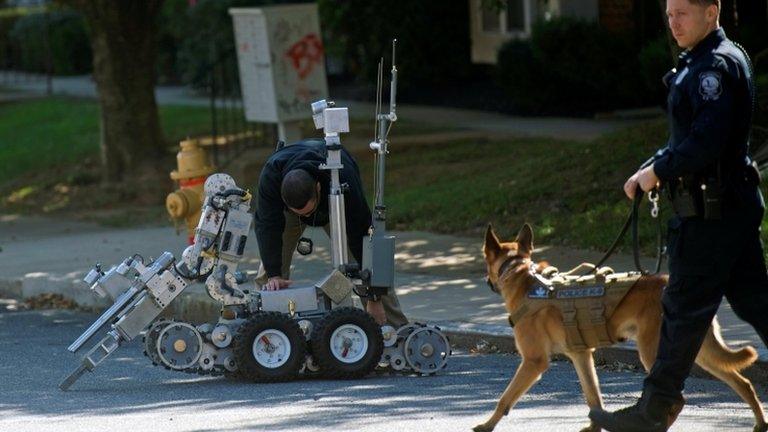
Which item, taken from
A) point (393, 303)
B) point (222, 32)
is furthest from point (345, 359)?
point (222, 32)

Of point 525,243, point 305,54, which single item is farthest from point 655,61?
point 525,243

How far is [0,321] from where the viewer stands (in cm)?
1047

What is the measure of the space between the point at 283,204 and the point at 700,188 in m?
2.77

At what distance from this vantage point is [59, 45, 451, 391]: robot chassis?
7.31 meters

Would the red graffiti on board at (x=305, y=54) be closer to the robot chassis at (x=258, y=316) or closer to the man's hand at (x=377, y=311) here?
the robot chassis at (x=258, y=316)

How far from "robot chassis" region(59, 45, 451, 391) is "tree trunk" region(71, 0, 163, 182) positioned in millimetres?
9723

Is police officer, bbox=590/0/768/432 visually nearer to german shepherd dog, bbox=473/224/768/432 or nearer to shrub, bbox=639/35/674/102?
german shepherd dog, bbox=473/224/768/432

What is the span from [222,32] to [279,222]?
18910 mm

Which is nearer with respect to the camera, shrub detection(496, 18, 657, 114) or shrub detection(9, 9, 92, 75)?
shrub detection(496, 18, 657, 114)

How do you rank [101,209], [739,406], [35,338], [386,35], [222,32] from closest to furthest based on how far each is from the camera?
[739,406] → [35,338] → [101,209] → [386,35] → [222,32]

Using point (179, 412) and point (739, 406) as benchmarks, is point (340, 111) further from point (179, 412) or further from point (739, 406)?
point (739, 406)

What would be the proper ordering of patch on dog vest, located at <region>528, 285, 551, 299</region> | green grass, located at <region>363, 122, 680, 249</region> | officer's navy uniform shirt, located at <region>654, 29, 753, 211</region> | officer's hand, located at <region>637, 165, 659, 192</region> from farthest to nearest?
green grass, located at <region>363, 122, 680, 249</region>, patch on dog vest, located at <region>528, 285, 551, 299</region>, officer's hand, located at <region>637, 165, 659, 192</region>, officer's navy uniform shirt, located at <region>654, 29, 753, 211</region>

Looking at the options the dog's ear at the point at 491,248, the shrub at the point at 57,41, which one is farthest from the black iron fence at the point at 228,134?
the shrub at the point at 57,41

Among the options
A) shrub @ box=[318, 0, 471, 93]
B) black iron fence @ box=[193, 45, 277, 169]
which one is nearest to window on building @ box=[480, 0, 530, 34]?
shrub @ box=[318, 0, 471, 93]
